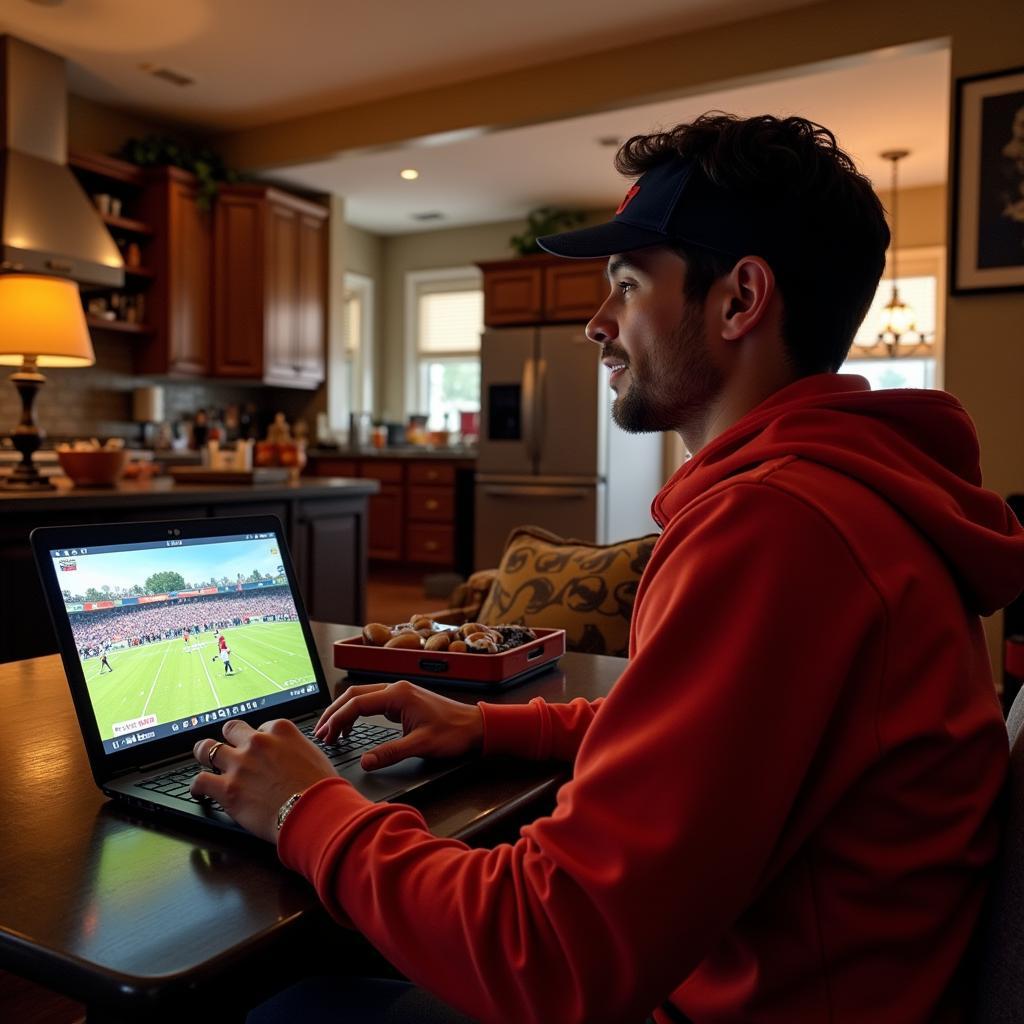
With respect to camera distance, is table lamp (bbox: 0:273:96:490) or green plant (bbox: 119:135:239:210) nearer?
table lamp (bbox: 0:273:96:490)

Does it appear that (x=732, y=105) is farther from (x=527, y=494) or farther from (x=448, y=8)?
(x=527, y=494)

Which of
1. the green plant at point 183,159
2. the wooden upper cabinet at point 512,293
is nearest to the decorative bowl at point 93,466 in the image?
the green plant at point 183,159

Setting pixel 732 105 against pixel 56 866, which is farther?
pixel 732 105

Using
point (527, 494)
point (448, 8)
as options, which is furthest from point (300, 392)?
point (448, 8)

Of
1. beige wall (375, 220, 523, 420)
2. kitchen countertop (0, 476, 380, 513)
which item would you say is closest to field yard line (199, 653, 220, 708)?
kitchen countertop (0, 476, 380, 513)

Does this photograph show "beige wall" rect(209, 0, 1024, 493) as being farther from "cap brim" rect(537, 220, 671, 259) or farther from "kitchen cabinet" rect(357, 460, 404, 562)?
"cap brim" rect(537, 220, 671, 259)

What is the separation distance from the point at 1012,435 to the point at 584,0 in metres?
2.61

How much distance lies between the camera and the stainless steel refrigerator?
6.21 m

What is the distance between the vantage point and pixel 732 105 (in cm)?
522

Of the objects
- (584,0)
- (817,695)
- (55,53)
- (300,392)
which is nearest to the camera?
(817,695)

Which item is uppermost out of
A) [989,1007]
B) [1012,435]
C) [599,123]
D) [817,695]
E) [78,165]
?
[599,123]

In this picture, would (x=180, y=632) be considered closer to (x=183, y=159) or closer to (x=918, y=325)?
(x=183, y=159)

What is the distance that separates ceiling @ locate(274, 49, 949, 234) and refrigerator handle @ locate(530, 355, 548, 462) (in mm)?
1350

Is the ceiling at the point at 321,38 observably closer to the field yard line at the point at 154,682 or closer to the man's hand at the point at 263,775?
the field yard line at the point at 154,682
